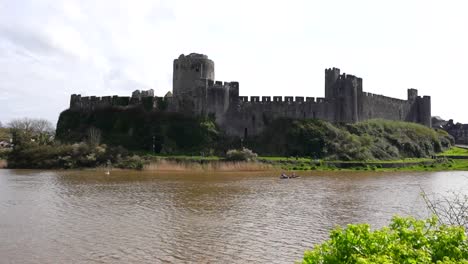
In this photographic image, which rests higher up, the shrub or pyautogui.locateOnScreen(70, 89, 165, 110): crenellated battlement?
pyautogui.locateOnScreen(70, 89, 165, 110): crenellated battlement

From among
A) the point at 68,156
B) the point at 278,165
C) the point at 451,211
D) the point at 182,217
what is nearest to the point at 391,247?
the point at 182,217

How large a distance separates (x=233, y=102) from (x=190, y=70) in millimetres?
7115

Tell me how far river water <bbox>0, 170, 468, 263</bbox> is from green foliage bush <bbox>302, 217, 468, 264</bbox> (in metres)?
5.65

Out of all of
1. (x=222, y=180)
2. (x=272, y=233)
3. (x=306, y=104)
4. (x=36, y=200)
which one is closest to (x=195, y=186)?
(x=222, y=180)

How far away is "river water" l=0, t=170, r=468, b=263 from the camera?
38.5 ft

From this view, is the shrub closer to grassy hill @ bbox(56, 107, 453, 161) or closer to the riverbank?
the riverbank

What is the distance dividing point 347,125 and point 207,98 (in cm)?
1580

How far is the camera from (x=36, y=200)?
2089 cm

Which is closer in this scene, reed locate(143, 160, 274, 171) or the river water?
the river water

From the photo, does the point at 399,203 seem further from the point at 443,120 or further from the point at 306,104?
the point at 443,120

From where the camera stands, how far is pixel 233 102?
49906mm

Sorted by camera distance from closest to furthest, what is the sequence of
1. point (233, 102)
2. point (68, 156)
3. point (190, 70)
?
point (68, 156) < point (233, 102) < point (190, 70)

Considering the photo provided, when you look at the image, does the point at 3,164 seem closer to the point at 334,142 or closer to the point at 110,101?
the point at 110,101

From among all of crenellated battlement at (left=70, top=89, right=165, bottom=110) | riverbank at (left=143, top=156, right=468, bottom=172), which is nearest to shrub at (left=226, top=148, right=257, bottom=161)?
riverbank at (left=143, top=156, right=468, bottom=172)
